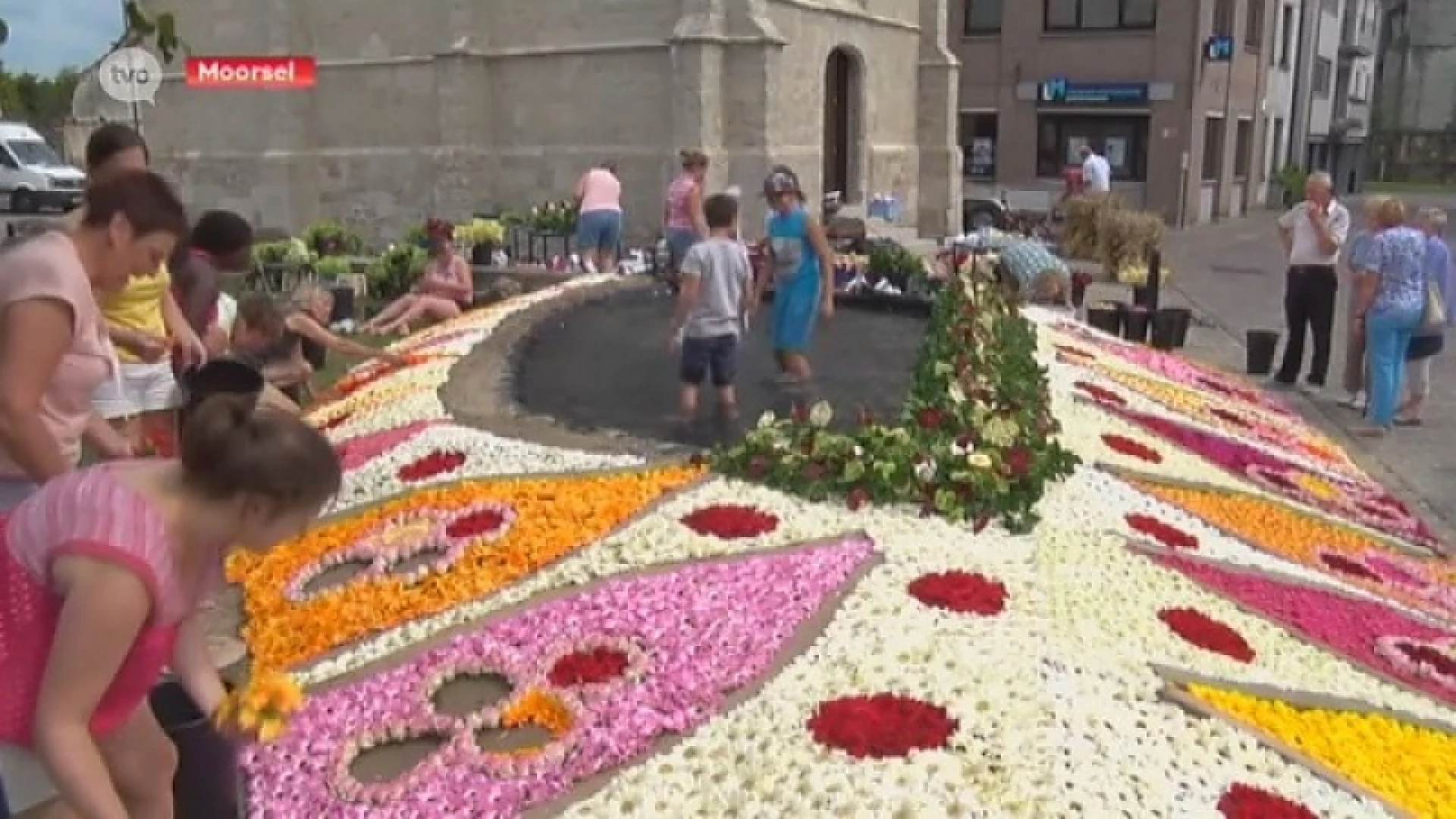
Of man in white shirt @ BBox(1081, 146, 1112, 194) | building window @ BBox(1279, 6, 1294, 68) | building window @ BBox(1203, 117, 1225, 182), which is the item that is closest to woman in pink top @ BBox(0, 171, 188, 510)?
man in white shirt @ BBox(1081, 146, 1112, 194)

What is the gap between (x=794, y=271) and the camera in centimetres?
1009

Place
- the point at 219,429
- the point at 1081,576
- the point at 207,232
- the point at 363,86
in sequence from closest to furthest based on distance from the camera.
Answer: the point at 219,429 < the point at 1081,576 < the point at 207,232 < the point at 363,86

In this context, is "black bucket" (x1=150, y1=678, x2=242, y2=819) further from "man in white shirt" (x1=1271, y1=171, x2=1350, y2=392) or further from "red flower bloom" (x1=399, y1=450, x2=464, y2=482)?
"man in white shirt" (x1=1271, y1=171, x2=1350, y2=392)

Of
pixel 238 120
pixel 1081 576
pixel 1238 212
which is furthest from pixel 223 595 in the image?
pixel 1238 212

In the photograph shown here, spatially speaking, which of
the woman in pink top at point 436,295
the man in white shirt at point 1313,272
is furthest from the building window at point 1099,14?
the woman in pink top at point 436,295

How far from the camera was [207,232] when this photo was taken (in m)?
7.45

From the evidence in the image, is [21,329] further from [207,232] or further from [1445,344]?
[1445,344]

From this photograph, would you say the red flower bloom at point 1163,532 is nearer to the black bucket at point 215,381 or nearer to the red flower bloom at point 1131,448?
the red flower bloom at point 1131,448

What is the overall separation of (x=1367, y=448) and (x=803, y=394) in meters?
5.46

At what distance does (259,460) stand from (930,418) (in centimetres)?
559

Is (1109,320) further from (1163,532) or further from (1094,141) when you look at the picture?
(1094,141)

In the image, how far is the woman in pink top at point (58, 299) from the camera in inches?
151

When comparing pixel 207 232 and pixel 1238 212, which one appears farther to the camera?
pixel 1238 212

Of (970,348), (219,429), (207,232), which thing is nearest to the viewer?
(219,429)
